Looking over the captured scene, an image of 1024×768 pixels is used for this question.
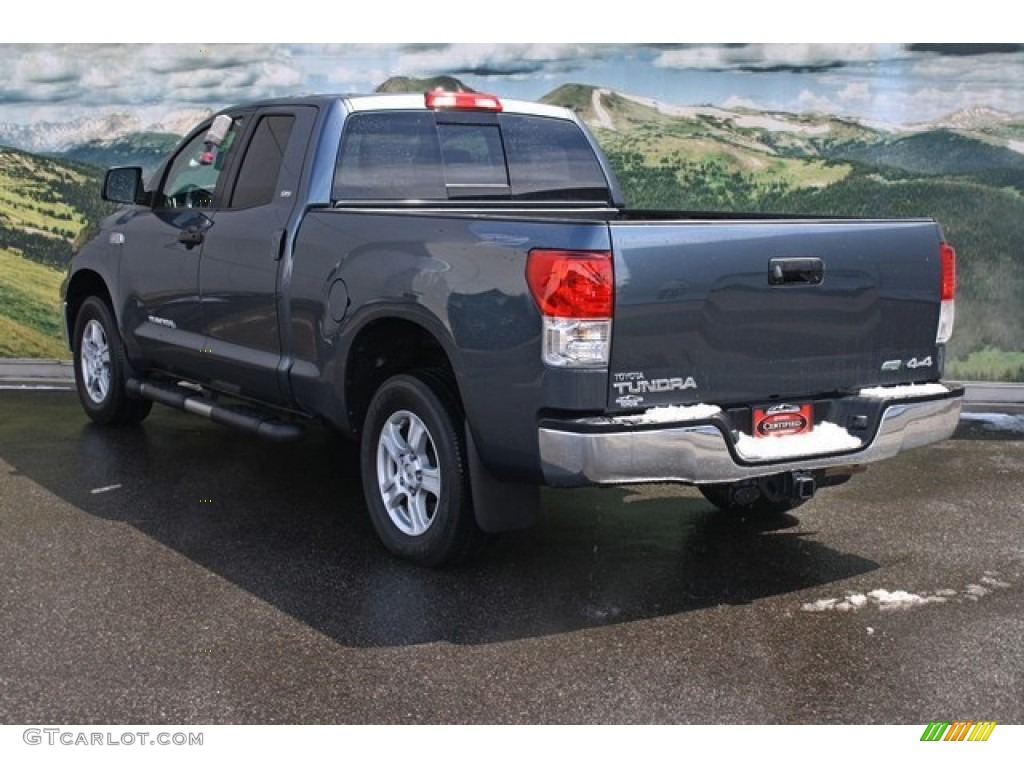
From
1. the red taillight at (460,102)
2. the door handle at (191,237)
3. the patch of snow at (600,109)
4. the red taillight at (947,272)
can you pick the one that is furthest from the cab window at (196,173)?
the patch of snow at (600,109)

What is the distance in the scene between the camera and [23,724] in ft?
13.5

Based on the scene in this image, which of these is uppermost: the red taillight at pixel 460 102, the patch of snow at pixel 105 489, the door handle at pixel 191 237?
the red taillight at pixel 460 102

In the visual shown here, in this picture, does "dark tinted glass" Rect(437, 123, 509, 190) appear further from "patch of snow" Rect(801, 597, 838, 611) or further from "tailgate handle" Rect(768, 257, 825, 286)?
"patch of snow" Rect(801, 597, 838, 611)

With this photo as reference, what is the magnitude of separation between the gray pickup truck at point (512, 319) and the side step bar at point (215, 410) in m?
0.02

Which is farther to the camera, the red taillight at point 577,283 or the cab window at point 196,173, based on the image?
the cab window at point 196,173

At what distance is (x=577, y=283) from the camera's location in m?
4.71

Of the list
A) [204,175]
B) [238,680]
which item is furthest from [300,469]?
[238,680]

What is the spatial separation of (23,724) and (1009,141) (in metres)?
9.68

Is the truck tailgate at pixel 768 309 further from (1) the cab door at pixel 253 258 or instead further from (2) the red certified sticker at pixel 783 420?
(1) the cab door at pixel 253 258

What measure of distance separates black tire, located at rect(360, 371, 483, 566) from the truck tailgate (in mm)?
874

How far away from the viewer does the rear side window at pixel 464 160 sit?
6398mm

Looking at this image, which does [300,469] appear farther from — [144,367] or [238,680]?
[238,680]

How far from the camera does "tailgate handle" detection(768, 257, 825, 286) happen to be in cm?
508

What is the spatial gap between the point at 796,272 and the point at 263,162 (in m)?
2.88
